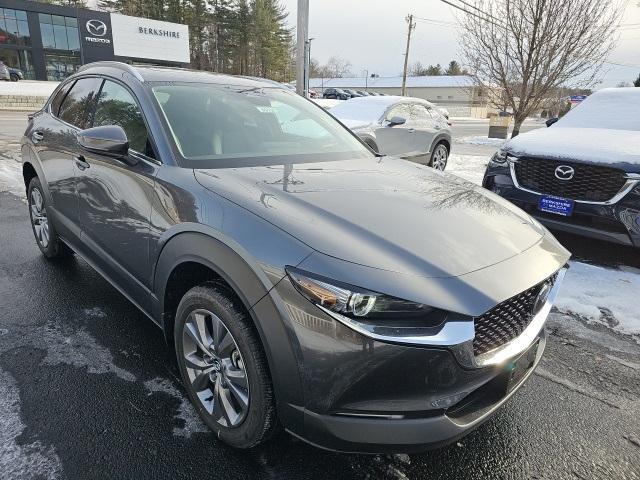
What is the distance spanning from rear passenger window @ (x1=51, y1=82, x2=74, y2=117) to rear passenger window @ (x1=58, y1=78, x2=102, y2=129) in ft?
0.25

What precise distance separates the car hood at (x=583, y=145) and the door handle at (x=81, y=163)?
4183mm

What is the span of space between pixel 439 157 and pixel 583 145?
507 cm

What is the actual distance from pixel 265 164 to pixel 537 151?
3.46 meters

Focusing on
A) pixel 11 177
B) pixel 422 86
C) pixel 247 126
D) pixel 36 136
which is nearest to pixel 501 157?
pixel 247 126

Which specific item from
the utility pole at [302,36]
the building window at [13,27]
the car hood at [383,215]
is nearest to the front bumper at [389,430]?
the car hood at [383,215]

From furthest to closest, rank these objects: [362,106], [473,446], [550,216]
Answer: [362,106]
[550,216]
[473,446]

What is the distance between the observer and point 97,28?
39438mm

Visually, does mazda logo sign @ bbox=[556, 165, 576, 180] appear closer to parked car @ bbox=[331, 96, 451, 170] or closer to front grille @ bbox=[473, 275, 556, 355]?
front grille @ bbox=[473, 275, 556, 355]

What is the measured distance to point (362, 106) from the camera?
928 cm

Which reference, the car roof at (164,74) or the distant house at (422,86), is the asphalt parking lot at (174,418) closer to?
the car roof at (164,74)

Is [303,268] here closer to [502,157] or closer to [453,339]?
[453,339]

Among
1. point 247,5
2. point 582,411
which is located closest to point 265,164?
point 582,411

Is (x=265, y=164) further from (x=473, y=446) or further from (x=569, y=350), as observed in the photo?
(x=569, y=350)

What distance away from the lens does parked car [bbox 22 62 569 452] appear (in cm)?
160
